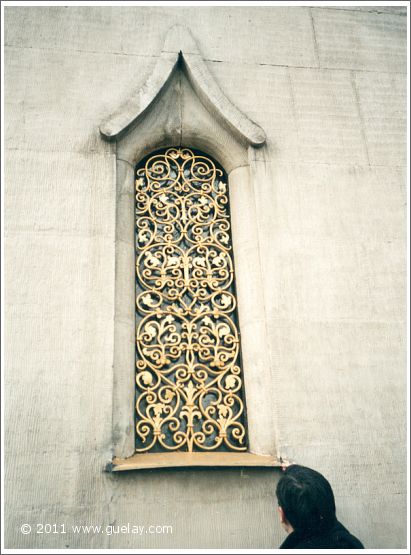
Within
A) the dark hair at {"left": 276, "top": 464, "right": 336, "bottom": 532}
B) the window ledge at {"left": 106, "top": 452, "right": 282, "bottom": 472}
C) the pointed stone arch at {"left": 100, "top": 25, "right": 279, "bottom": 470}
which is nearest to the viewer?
the dark hair at {"left": 276, "top": 464, "right": 336, "bottom": 532}

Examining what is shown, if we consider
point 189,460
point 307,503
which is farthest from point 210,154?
point 307,503

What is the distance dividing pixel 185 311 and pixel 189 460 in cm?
115

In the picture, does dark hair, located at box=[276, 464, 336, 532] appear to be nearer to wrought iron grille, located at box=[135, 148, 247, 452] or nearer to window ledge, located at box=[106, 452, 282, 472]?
window ledge, located at box=[106, 452, 282, 472]

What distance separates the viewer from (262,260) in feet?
13.2

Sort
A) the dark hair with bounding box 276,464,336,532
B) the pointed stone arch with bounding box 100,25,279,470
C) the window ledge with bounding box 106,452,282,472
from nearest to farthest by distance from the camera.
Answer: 1. the dark hair with bounding box 276,464,336,532
2. the window ledge with bounding box 106,452,282,472
3. the pointed stone arch with bounding box 100,25,279,470

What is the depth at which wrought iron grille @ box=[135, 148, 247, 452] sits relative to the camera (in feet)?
12.0

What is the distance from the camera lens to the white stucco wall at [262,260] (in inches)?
129

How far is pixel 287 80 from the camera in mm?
4727

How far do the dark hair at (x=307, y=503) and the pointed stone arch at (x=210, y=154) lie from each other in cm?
102

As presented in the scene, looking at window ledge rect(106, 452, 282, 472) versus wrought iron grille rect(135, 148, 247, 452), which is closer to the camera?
window ledge rect(106, 452, 282, 472)

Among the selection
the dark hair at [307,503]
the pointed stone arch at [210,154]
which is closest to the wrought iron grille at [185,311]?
the pointed stone arch at [210,154]

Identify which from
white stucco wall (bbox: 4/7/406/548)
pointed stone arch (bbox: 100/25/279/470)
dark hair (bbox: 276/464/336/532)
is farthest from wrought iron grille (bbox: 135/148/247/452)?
dark hair (bbox: 276/464/336/532)

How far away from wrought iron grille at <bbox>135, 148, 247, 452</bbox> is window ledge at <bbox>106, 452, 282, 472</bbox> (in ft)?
0.29

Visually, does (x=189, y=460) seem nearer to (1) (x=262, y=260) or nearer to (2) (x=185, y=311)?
(2) (x=185, y=311)
